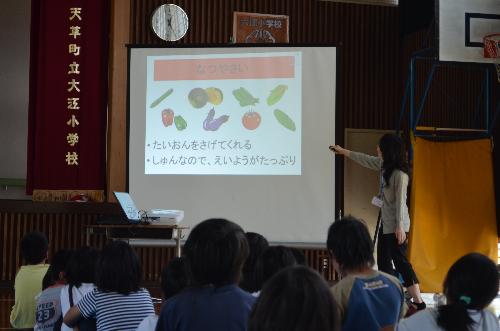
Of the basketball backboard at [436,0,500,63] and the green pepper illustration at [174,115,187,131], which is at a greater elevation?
the basketball backboard at [436,0,500,63]

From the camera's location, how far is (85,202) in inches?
273

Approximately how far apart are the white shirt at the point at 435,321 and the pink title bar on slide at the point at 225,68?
4248mm

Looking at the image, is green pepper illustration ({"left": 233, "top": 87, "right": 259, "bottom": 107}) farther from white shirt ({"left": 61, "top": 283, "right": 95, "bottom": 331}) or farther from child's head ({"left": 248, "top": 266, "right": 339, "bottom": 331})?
child's head ({"left": 248, "top": 266, "right": 339, "bottom": 331})

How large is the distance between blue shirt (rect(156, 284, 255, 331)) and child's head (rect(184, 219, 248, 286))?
26 mm

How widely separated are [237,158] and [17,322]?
2834 millimetres

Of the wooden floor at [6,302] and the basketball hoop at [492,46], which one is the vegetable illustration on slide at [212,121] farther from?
the basketball hoop at [492,46]

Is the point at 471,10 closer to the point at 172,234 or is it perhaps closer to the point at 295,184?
the point at 295,184

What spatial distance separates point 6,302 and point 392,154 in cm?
342

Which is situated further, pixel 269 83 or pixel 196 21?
pixel 196 21

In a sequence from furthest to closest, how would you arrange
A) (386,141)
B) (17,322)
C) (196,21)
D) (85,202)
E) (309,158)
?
1. (196,21)
2. (85,202)
3. (309,158)
4. (386,141)
5. (17,322)

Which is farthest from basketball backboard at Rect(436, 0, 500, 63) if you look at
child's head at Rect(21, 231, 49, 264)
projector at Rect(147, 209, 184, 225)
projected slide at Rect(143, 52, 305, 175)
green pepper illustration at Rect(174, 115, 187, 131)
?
child's head at Rect(21, 231, 49, 264)

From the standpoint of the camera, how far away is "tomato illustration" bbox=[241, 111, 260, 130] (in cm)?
596

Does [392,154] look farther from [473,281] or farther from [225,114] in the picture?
[473,281]

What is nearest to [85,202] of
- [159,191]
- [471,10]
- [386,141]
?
[159,191]
